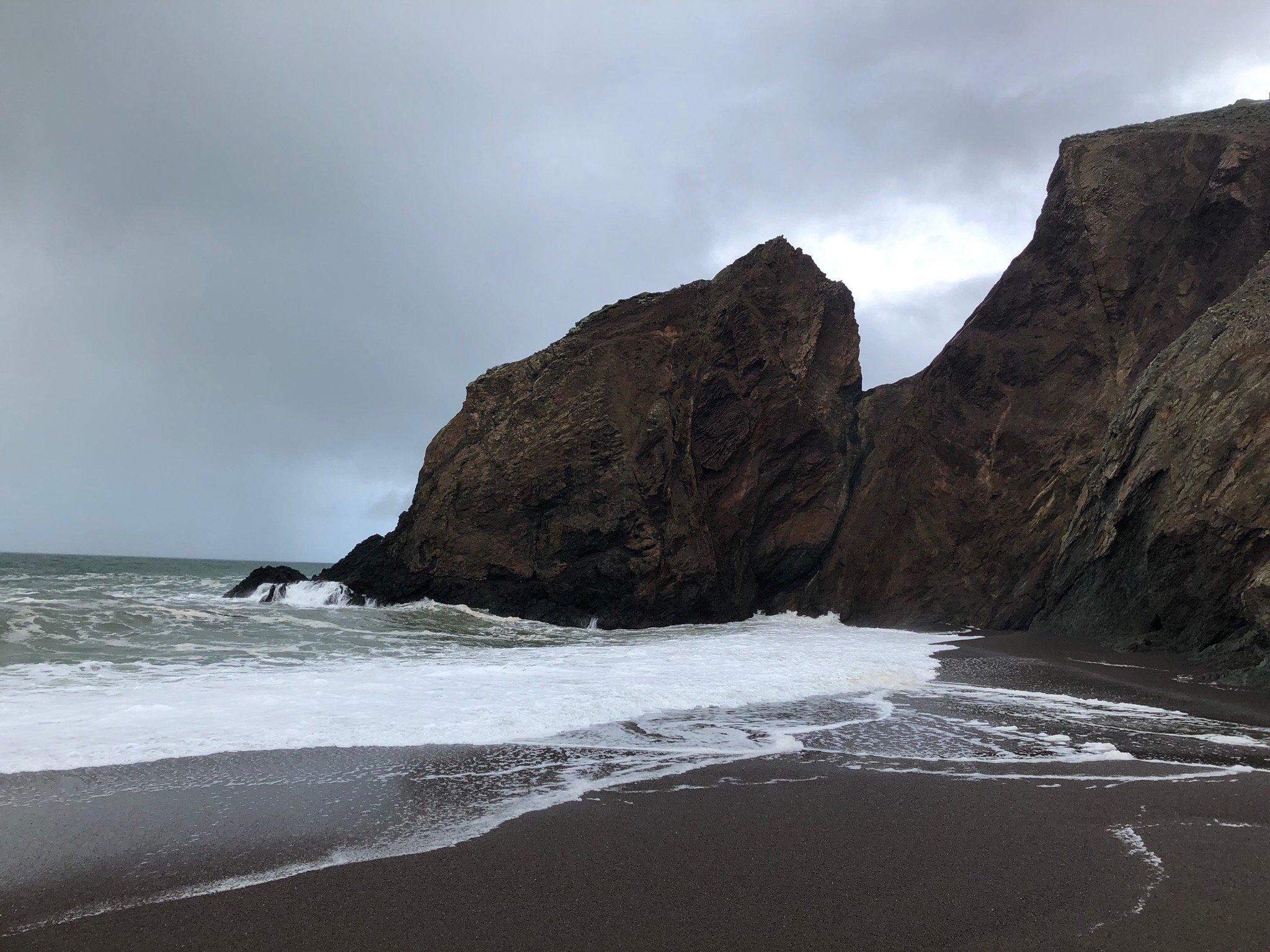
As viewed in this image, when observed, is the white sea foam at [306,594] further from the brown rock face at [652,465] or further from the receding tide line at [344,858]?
the receding tide line at [344,858]

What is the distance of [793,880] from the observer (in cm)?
289

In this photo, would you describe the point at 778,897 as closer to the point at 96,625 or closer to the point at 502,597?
the point at 96,625

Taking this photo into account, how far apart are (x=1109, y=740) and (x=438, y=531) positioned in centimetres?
2045

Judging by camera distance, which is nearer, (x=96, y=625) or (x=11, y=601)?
(x=96, y=625)

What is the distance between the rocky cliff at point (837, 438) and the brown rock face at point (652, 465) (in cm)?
7

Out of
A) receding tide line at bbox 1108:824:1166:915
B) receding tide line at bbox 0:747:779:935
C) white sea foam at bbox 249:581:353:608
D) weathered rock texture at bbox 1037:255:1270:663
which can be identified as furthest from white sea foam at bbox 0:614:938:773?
white sea foam at bbox 249:581:353:608

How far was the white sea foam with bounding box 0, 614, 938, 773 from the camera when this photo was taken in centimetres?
489

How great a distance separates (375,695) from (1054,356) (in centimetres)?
2076

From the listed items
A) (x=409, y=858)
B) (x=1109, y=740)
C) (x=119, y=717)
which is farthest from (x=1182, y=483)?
(x=119, y=717)

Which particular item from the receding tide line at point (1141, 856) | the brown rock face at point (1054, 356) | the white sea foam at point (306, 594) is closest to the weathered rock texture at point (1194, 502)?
the brown rock face at point (1054, 356)

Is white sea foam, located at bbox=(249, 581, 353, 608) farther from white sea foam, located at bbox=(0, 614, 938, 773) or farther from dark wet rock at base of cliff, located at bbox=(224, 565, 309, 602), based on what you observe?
white sea foam, located at bbox=(0, 614, 938, 773)

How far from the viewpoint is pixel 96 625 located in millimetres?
11938

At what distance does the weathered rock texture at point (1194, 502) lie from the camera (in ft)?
34.4

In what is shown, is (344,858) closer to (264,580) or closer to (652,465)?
(652,465)
